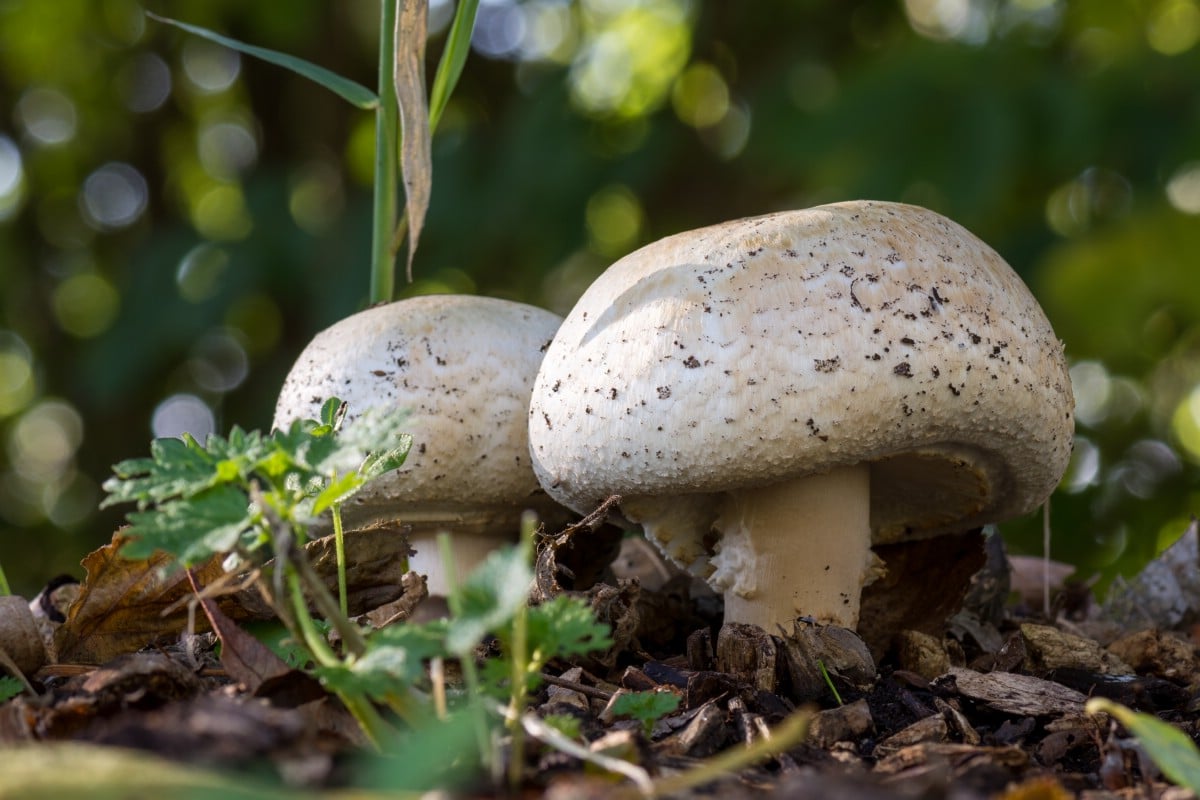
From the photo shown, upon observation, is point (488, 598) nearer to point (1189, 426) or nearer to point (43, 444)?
point (1189, 426)

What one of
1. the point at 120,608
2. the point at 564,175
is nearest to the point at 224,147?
the point at 564,175

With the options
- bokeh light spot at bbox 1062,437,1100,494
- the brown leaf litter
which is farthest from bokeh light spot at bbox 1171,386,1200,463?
the brown leaf litter

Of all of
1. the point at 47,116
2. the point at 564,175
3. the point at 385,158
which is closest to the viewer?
the point at 385,158

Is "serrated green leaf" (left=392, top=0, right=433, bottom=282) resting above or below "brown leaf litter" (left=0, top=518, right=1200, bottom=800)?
above

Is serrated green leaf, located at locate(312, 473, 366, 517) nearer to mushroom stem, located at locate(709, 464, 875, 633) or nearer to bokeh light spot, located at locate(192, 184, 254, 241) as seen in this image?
mushroom stem, located at locate(709, 464, 875, 633)

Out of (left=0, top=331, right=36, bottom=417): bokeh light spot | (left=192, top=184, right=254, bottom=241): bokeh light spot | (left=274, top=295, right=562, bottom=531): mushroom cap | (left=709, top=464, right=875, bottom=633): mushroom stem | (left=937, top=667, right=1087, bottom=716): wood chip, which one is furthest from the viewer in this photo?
(left=192, top=184, right=254, bottom=241): bokeh light spot

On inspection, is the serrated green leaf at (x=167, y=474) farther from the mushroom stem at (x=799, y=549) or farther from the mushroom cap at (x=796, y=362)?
the mushroom stem at (x=799, y=549)

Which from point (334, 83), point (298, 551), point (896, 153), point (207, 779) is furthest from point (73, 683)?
point (896, 153)
